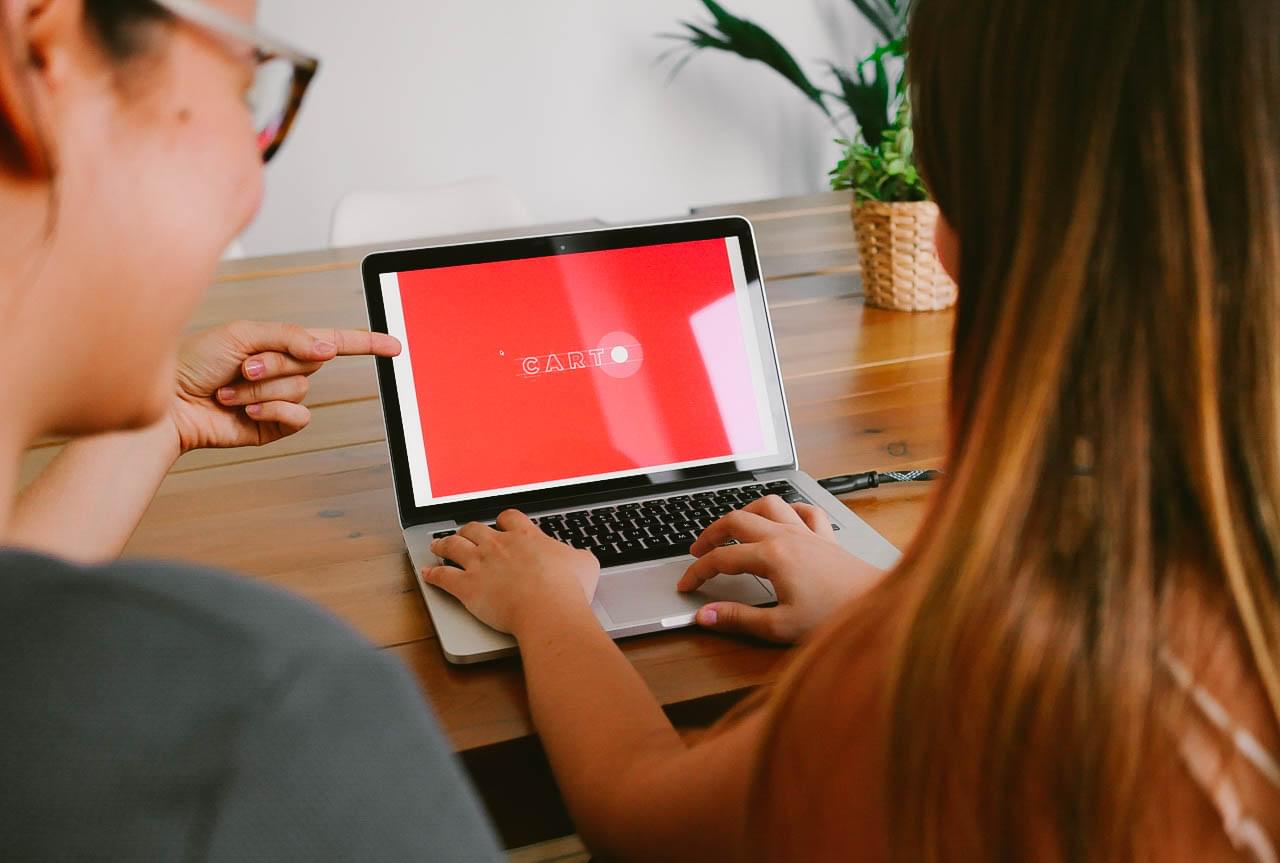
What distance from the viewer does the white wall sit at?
324 centimetres

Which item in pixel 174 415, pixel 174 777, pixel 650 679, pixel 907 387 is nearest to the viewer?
pixel 174 777

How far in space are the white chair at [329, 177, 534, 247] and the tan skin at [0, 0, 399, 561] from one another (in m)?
2.01

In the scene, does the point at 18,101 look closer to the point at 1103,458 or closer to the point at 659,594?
→ the point at 1103,458

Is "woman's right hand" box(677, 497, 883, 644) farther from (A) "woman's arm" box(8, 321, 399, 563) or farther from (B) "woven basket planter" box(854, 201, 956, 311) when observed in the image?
(B) "woven basket planter" box(854, 201, 956, 311)

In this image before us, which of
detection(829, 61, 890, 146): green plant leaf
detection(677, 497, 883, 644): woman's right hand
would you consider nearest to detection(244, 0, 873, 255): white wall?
detection(829, 61, 890, 146): green plant leaf

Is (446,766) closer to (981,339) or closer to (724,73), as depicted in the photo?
(981,339)

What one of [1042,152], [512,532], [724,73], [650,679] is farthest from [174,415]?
[724,73]

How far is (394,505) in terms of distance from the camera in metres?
1.06

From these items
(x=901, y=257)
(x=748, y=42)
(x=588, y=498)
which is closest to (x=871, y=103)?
(x=748, y=42)

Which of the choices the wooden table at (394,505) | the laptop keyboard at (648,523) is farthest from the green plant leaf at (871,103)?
the laptop keyboard at (648,523)

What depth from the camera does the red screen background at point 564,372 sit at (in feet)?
3.32

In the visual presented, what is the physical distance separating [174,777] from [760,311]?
2.73 feet

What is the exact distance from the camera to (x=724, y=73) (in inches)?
143

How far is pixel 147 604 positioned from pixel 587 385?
706 millimetres
